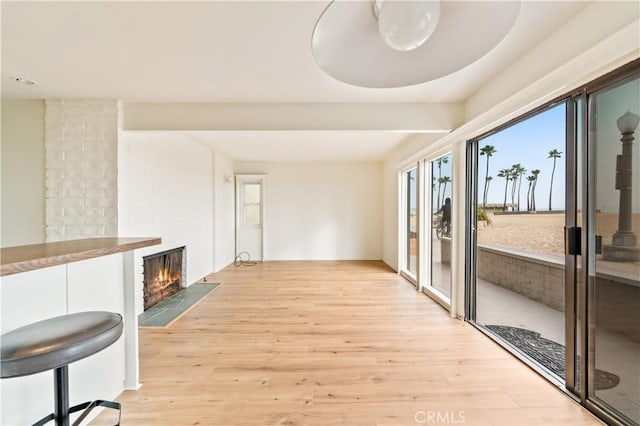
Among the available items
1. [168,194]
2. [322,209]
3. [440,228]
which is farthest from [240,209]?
[440,228]

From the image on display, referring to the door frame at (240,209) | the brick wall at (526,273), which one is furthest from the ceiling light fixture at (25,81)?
the brick wall at (526,273)

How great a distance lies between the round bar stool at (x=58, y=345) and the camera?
0.89 m

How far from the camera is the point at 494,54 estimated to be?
6.35 feet

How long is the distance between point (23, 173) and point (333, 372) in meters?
3.88

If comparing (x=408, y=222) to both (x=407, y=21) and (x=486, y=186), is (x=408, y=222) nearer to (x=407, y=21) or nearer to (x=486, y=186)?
(x=486, y=186)

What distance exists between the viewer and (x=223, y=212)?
18.6ft

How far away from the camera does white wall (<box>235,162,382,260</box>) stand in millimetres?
6398

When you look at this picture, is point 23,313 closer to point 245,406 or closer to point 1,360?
point 1,360

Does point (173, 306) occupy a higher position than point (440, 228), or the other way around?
point (440, 228)

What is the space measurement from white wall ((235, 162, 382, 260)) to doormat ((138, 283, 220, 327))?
245cm

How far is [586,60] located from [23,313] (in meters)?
3.17

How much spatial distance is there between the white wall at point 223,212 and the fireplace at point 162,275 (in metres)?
1.13

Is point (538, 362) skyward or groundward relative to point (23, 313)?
groundward

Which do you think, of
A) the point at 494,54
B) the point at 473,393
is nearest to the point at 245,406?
the point at 473,393
